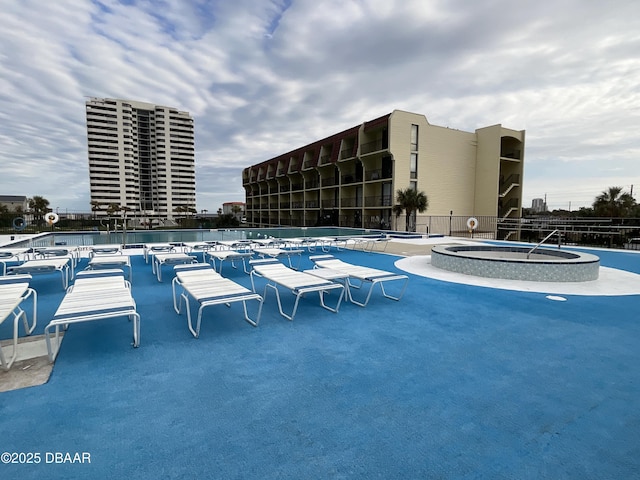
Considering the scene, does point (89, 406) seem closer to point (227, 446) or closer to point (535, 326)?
point (227, 446)

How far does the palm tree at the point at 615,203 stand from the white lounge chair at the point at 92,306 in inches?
1323

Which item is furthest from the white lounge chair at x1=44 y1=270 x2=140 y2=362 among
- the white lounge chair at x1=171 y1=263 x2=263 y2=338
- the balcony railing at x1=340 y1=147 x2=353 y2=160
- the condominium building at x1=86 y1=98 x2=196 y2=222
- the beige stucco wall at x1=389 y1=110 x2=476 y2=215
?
the condominium building at x1=86 y1=98 x2=196 y2=222

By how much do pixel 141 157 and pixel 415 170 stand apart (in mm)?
91429

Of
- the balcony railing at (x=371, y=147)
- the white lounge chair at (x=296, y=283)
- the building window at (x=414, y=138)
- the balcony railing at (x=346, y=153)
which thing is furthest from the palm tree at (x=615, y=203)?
the white lounge chair at (x=296, y=283)

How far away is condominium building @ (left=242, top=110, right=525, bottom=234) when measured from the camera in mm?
24641

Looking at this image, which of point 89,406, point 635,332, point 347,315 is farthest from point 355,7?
point 89,406

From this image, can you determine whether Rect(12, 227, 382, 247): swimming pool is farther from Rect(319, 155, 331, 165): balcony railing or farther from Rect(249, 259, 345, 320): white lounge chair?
Rect(319, 155, 331, 165): balcony railing

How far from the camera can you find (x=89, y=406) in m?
2.34

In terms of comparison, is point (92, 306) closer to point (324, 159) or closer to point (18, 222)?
point (18, 222)

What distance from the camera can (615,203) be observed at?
25594 millimetres

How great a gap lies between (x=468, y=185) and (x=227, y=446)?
30374mm

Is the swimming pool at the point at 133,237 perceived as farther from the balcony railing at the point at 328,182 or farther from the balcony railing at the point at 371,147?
the balcony railing at the point at 328,182

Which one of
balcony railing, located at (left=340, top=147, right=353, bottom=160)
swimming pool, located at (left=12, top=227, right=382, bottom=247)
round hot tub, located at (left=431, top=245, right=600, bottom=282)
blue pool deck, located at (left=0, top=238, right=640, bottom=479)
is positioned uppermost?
balcony railing, located at (left=340, top=147, right=353, bottom=160)

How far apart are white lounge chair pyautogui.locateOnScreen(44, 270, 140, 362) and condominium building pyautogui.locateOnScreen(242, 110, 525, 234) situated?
21728mm
